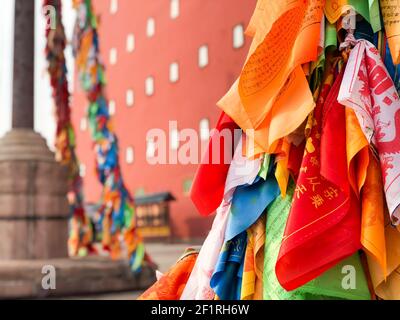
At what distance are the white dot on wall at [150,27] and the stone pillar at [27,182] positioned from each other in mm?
13109

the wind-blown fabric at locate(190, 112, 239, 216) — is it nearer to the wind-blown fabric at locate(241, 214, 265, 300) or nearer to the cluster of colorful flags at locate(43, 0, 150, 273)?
the wind-blown fabric at locate(241, 214, 265, 300)

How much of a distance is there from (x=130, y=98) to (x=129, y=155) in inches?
73.1

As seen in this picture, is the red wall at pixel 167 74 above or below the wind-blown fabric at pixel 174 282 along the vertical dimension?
above

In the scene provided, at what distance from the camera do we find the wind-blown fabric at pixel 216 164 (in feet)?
5.73

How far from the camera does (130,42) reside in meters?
20.4

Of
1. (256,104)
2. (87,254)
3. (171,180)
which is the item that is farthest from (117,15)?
(256,104)

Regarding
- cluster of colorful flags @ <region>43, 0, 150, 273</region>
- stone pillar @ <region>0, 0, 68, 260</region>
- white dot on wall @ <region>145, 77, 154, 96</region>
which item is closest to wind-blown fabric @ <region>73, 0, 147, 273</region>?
cluster of colorful flags @ <region>43, 0, 150, 273</region>

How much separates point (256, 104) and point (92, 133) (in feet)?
15.2

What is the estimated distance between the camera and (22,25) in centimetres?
577

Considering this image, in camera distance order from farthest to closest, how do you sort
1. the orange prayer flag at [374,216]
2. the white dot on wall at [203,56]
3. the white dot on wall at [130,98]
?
the white dot on wall at [130,98] < the white dot on wall at [203,56] < the orange prayer flag at [374,216]

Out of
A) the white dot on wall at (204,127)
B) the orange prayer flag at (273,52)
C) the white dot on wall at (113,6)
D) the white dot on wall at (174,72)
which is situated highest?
the white dot on wall at (113,6)

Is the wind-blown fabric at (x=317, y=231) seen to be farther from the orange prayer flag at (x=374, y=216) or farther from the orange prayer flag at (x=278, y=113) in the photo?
the orange prayer flag at (x=278, y=113)

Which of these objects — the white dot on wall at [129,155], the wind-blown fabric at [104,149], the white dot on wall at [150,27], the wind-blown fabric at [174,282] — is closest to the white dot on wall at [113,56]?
the white dot on wall at [150,27]

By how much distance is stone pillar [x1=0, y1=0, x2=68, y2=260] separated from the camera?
5367 mm
